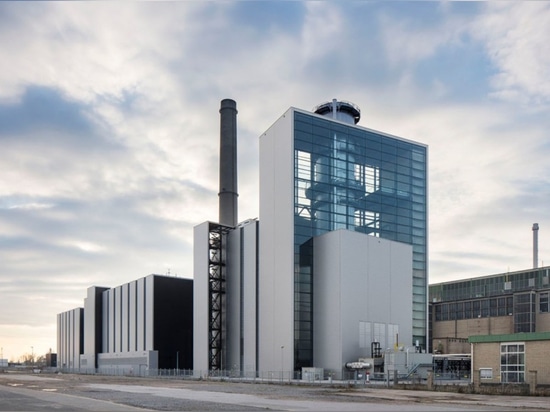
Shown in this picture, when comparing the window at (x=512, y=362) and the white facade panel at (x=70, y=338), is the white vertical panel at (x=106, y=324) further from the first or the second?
the window at (x=512, y=362)

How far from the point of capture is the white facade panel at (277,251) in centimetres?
7269

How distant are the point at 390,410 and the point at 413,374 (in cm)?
4038

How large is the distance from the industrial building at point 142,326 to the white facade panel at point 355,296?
38.8m

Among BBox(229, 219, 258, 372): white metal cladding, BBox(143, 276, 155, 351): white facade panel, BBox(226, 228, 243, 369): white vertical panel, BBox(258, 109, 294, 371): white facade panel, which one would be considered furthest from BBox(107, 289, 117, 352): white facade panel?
BBox(258, 109, 294, 371): white facade panel

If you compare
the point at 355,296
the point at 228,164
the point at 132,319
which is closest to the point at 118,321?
the point at 132,319

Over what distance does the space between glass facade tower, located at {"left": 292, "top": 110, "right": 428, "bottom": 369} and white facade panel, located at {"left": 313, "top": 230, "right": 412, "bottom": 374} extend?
2.07 metres

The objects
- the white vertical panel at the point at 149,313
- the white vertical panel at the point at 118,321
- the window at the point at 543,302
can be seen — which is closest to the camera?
the window at the point at 543,302

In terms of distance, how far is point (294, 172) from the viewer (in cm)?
7550

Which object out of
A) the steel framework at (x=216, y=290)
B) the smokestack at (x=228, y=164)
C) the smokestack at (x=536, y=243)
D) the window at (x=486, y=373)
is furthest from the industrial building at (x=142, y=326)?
the smokestack at (x=536, y=243)

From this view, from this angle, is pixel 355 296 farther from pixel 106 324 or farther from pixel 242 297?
pixel 106 324

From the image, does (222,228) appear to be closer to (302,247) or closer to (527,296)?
(302,247)

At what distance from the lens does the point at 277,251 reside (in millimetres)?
75750

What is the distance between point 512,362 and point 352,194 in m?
36.2

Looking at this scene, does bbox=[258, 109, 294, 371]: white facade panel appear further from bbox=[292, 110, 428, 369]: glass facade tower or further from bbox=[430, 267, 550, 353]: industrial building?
bbox=[430, 267, 550, 353]: industrial building
